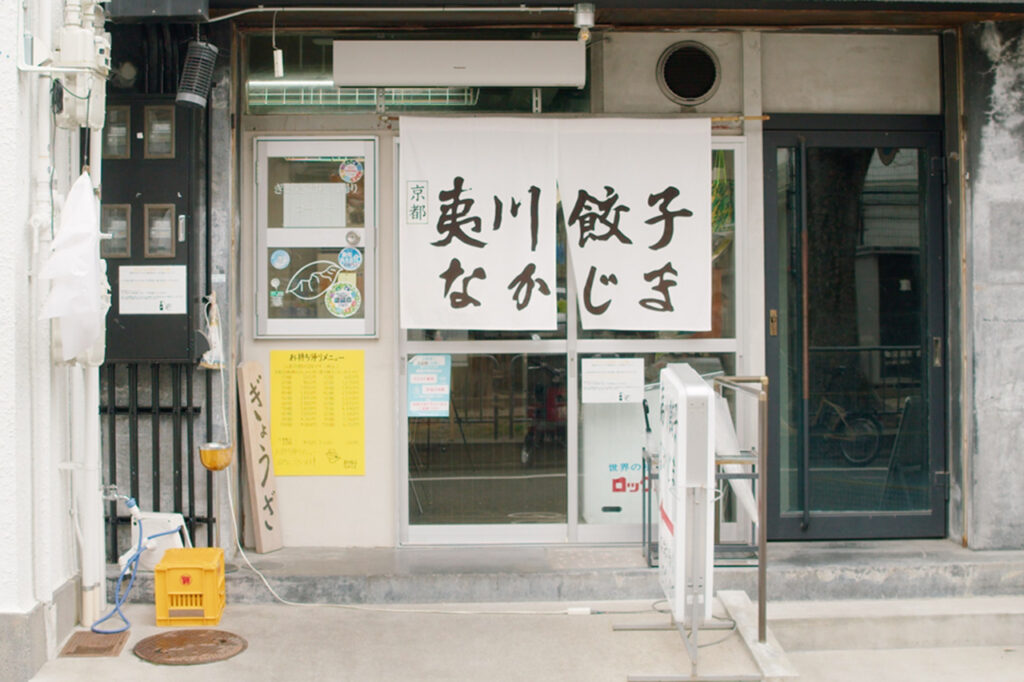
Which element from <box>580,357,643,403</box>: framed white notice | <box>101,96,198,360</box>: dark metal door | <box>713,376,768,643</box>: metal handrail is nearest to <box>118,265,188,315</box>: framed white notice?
<box>101,96,198,360</box>: dark metal door

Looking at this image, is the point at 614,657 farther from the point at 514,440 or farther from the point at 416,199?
the point at 416,199

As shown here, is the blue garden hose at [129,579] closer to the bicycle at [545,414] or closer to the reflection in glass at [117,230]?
the reflection in glass at [117,230]

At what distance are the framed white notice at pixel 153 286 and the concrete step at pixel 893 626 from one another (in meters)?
4.40

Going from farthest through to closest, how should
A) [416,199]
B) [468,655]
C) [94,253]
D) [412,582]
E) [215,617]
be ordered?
[416,199] → [412,582] → [215,617] → [468,655] → [94,253]

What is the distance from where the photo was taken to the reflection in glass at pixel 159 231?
6.39 metres

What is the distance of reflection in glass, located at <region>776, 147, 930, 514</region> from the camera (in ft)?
23.3

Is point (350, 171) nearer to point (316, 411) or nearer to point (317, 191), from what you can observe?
point (317, 191)

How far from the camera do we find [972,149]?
6734 mm

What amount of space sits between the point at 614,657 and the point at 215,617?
2445 millimetres

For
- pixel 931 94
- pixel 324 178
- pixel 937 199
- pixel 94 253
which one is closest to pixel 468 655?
pixel 94 253

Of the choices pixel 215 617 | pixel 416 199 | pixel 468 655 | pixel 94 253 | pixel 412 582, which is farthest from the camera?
pixel 416 199

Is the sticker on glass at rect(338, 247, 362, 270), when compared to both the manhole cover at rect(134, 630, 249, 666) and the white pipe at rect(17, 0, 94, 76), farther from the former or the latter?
the manhole cover at rect(134, 630, 249, 666)

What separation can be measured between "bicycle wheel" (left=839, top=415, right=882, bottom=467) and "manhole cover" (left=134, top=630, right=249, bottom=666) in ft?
14.6

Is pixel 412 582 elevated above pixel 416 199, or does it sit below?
below
